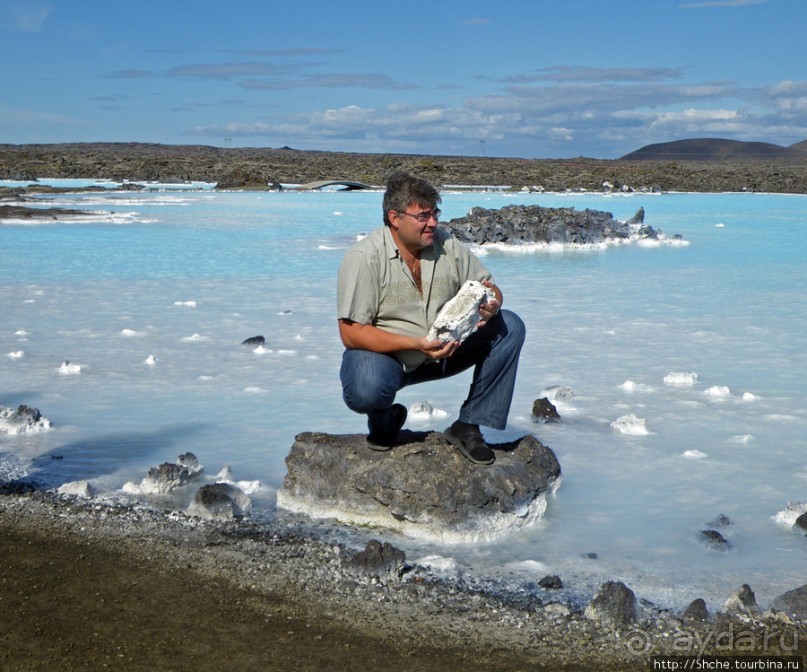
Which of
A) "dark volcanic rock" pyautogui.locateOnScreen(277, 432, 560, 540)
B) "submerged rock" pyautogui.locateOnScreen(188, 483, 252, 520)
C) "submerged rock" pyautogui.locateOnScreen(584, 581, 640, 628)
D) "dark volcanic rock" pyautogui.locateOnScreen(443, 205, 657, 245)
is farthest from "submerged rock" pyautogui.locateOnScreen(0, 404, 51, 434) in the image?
"dark volcanic rock" pyautogui.locateOnScreen(443, 205, 657, 245)

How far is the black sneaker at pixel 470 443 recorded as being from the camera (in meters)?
4.10

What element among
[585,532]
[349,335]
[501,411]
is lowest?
[585,532]

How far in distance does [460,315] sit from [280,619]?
1.34 m

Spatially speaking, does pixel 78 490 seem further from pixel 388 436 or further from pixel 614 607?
pixel 614 607

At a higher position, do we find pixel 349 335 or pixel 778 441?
pixel 349 335

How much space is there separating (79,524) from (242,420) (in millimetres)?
1821

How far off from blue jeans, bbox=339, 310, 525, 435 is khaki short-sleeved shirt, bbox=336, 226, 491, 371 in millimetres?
121

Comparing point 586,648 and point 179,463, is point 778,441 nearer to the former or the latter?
point 586,648

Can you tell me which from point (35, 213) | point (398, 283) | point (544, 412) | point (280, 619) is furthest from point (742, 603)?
point (35, 213)

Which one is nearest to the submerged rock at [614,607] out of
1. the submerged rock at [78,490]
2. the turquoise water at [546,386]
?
the turquoise water at [546,386]

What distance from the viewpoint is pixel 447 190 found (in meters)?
42.0

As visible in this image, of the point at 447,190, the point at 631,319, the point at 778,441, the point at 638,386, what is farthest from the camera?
the point at 447,190

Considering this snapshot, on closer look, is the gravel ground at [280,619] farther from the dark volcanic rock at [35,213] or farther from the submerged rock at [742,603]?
the dark volcanic rock at [35,213]

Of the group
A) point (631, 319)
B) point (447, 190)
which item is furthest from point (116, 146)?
point (631, 319)
